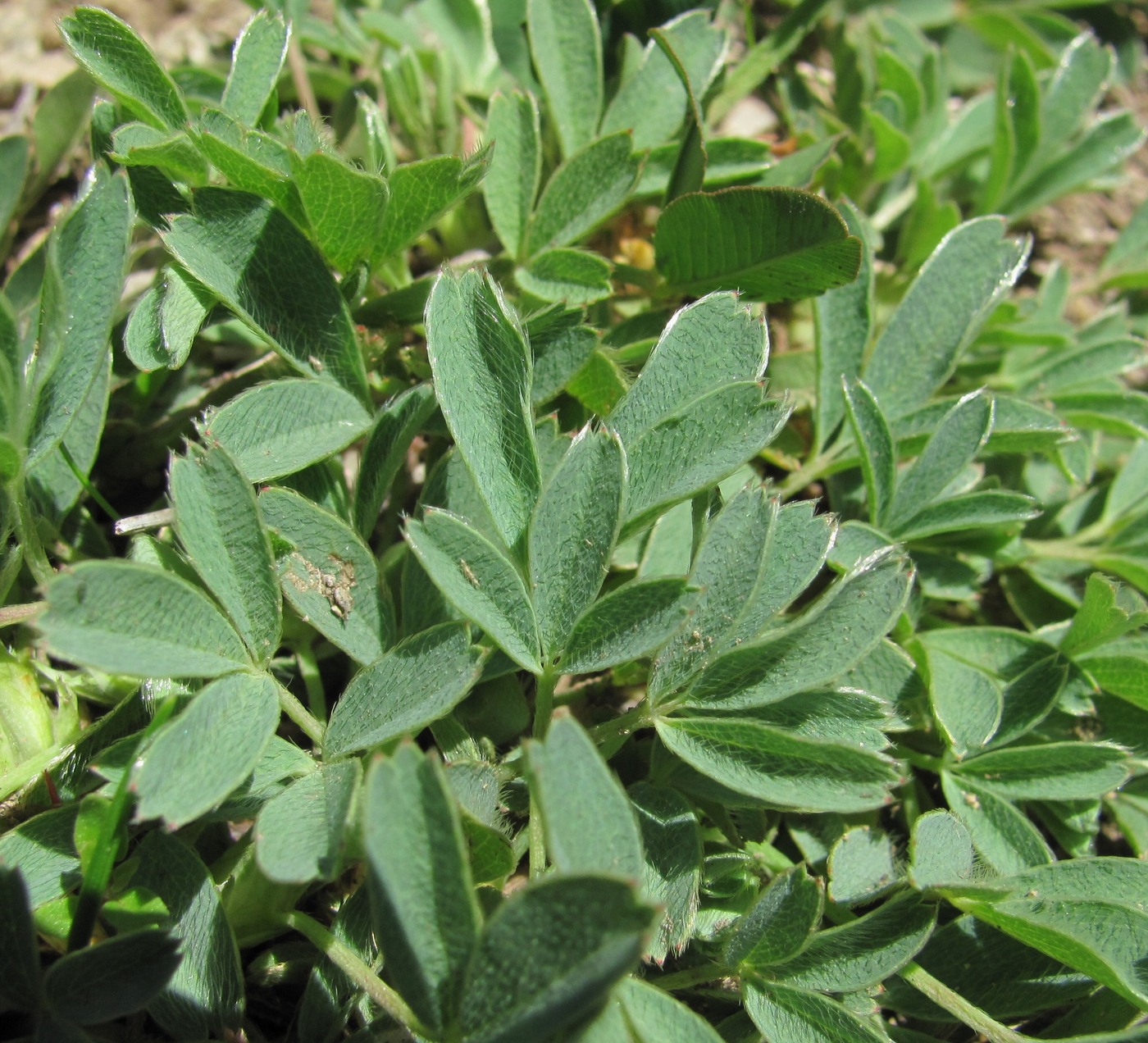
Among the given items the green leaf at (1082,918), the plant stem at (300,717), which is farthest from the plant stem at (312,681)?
the green leaf at (1082,918)

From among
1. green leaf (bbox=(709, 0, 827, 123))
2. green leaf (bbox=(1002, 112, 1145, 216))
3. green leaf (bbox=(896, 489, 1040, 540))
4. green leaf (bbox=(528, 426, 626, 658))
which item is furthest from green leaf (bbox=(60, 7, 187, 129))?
green leaf (bbox=(1002, 112, 1145, 216))

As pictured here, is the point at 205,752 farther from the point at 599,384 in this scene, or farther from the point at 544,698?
the point at 599,384

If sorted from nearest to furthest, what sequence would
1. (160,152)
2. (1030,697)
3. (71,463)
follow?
1. (160,152)
2. (71,463)
3. (1030,697)

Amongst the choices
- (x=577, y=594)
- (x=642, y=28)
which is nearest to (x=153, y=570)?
(x=577, y=594)

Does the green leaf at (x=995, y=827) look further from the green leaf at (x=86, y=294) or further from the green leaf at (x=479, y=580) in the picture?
the green leaf at (x=86, y=294)

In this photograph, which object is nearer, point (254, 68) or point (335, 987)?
point (335, 987)

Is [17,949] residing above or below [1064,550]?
above

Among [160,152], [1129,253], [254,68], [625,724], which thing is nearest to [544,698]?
[625,724]
